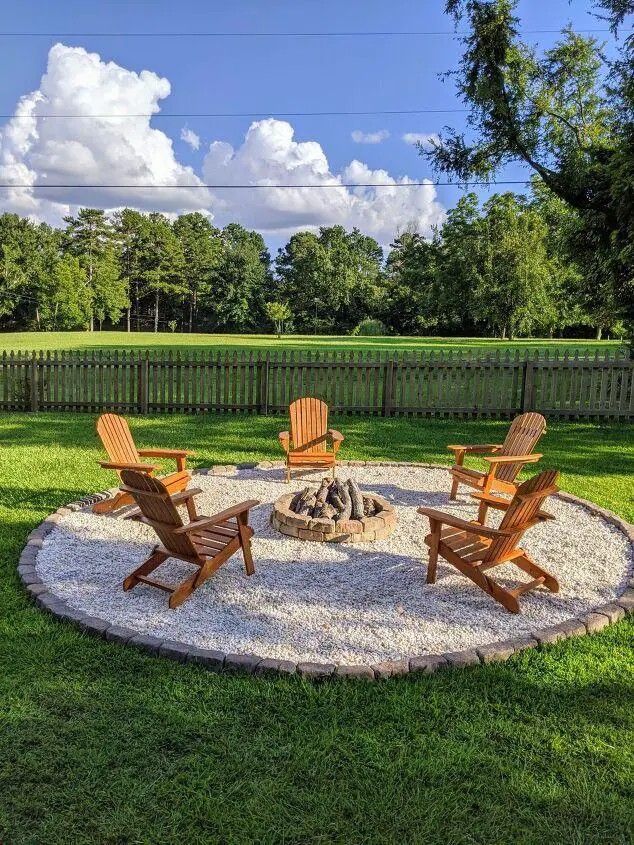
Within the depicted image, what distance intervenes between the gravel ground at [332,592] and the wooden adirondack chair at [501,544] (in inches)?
4.9

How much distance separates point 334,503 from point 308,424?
7.04 feet

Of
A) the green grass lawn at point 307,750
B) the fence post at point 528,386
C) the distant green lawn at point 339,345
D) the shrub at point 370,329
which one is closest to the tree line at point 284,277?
the shrub at point 370,329

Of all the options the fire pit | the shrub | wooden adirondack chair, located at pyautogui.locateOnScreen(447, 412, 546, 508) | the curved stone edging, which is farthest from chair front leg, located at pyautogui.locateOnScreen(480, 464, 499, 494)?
the shrub

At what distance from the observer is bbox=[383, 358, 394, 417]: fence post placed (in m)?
11.8

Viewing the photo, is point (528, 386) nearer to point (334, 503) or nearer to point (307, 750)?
point (334, 503)

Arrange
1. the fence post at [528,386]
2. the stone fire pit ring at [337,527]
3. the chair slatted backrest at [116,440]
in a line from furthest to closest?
the fence post at [528,386]
the chair slatted backrest at [116,440]
the stone fire pit ring at [337,527]

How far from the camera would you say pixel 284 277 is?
62188mm

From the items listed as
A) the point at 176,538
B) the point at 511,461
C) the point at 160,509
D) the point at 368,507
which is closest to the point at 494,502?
the point at 511,461

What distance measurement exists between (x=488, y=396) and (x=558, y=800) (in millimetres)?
9995

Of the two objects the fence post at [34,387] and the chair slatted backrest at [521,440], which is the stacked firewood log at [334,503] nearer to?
the chair slatted backrest at [521,440]

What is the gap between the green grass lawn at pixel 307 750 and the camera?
2.34m

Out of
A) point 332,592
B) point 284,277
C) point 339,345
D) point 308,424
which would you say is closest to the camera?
point 332,592

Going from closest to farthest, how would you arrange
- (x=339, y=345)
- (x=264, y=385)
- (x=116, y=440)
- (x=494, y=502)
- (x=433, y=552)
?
(x=433, y=552) < (x=494, y=502) < (x=116, y=440) < (x=264, y=385) < (x=339, y=345)

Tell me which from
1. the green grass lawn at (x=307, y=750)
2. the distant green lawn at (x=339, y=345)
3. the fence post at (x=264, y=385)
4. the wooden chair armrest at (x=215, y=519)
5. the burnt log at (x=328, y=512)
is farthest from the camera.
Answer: the distant green lawn at (x=339, y=345)
